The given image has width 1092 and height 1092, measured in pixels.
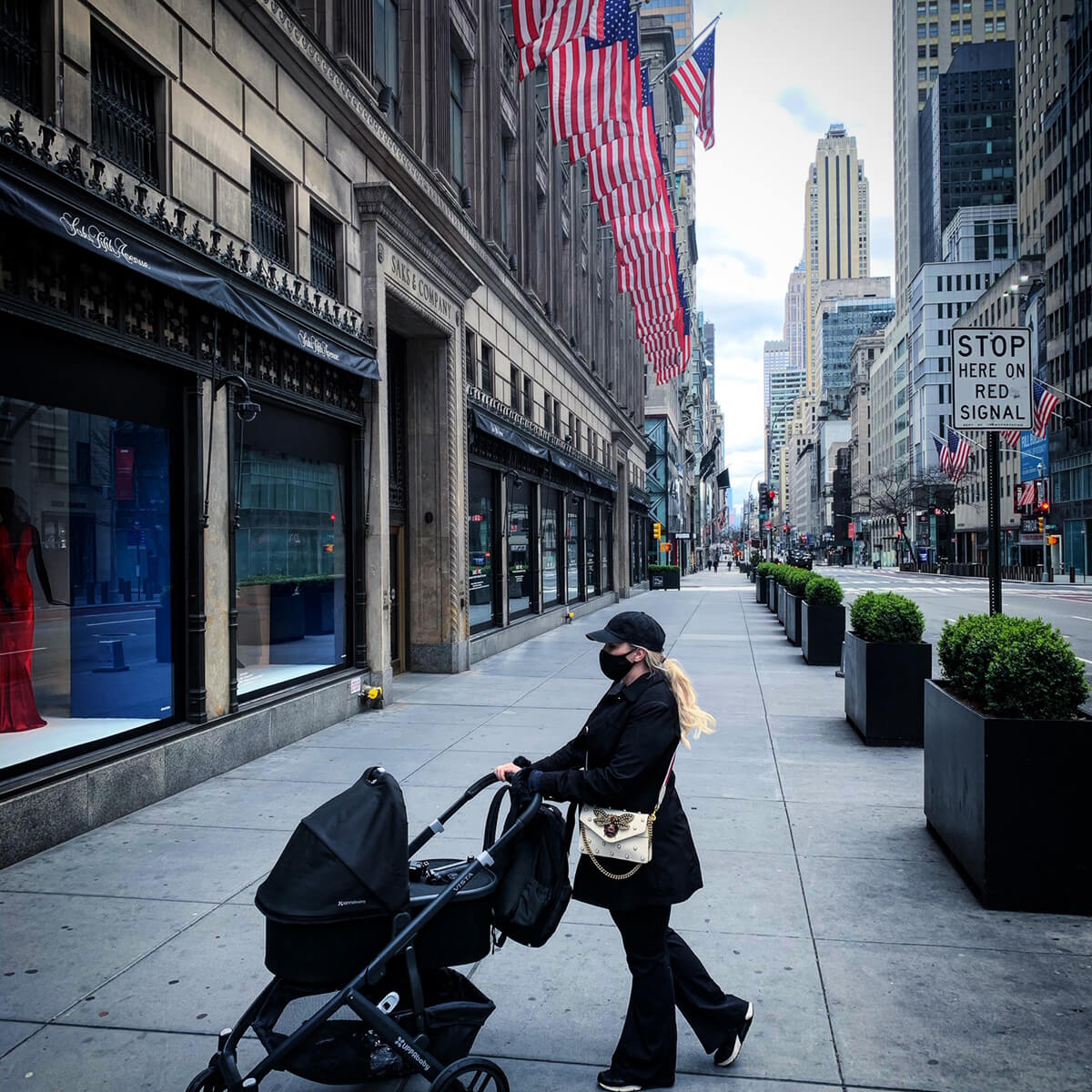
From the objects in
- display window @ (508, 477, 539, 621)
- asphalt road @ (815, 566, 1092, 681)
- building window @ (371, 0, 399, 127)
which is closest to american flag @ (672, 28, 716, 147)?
building window @ (371, 0, 399, 127)

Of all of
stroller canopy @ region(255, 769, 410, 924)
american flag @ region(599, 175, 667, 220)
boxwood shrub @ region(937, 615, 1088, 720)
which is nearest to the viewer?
stroller canopy @ region(255, 769, 410, 924)

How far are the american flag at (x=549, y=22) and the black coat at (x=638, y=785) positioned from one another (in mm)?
15078

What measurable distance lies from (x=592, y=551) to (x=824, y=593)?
18018mm

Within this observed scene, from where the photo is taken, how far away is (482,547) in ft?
63.1

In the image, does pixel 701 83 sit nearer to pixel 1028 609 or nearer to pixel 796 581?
pixel 796 581

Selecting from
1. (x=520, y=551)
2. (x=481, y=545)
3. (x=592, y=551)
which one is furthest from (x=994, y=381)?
(x=592, y=551)

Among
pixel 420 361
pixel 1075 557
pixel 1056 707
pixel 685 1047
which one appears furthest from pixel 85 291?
pixel 1075 557

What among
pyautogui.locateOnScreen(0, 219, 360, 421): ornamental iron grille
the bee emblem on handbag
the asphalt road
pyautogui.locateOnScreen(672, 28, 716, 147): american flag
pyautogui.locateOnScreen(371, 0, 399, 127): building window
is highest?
pyautogui.locateOnScreen(672, 28, 716, 147): american flag

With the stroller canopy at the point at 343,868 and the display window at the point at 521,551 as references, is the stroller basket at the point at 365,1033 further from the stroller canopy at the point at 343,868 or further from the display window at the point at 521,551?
the display window at the point at 521,551

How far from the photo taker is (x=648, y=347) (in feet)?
104

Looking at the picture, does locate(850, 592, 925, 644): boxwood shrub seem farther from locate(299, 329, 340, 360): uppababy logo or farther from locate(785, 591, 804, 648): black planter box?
locate(785, 591, 804, 648): black planter box

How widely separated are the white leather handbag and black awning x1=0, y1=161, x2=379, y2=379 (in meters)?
5.09

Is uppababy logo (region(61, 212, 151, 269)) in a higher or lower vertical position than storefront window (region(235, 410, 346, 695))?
higher

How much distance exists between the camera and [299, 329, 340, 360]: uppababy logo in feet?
33.6
